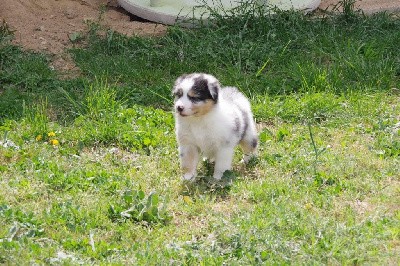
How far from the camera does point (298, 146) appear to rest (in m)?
7.47

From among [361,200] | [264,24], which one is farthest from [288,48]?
[361,200]

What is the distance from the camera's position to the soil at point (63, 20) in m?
9.79

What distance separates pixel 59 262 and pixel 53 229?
1.76 feet

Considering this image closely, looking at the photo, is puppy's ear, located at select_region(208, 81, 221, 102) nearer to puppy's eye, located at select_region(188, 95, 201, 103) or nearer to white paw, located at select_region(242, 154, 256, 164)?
puppy's eye, located at select_region(188, 95, 201, 103)

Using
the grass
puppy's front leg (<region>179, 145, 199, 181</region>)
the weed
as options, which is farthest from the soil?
the weed

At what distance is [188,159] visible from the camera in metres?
6.86

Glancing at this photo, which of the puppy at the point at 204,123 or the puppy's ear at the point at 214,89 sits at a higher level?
the puppy's ear at the point at 214,89

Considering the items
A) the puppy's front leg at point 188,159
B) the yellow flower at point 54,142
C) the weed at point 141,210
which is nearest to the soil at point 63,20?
the yellow flower at point 54,142

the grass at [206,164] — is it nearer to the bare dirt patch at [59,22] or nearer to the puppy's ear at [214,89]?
the bare dirt patch at [59,22]

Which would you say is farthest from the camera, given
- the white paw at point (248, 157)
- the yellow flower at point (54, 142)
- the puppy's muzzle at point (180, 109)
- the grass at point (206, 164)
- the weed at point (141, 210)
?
the yellow flower at point (54, 142)

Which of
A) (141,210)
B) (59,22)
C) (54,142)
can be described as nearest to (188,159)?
(141,210)

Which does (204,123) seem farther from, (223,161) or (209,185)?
(209,185)

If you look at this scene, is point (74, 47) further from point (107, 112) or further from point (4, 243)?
point (4, 243)

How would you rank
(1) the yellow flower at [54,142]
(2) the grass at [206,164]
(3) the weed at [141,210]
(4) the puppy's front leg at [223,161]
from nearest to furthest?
(2) the grass at [206,164]
(3) the weed at [141,210]
(4) the puppy's front leg at [223,161]
(1) the yellow flower at [54,142]
